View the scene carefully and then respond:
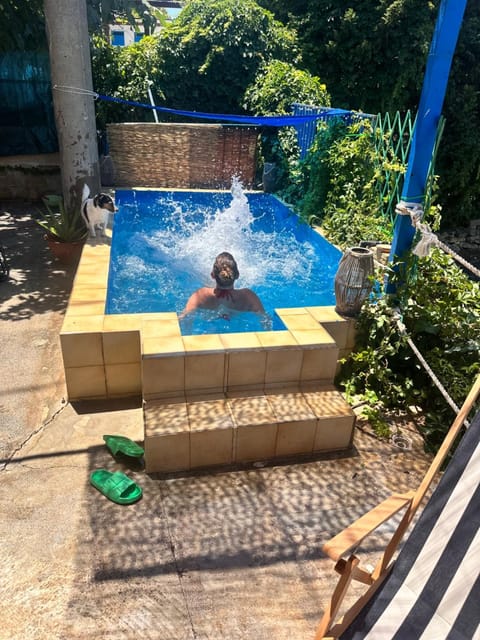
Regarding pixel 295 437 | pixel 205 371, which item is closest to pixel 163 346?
pixel 205 371

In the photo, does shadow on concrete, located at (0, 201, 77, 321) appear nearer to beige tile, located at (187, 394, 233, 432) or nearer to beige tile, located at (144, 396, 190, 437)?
beige tile, located at (144, 396, 190, 437)

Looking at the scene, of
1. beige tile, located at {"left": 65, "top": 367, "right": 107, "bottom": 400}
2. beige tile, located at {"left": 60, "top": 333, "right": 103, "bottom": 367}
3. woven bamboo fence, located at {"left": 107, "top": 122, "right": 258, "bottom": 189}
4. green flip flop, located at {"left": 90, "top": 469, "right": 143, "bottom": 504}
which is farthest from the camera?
woven bamboo fence, located at {"left": 107, "top": 122, "right": 258, "bottom": 189}

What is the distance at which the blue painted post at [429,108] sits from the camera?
2922 mm

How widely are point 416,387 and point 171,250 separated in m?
4.00

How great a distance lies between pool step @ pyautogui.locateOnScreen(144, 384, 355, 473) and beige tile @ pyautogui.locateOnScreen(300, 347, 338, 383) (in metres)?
0.15

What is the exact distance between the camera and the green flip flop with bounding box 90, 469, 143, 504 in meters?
2.52

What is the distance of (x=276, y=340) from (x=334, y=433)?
71 cm

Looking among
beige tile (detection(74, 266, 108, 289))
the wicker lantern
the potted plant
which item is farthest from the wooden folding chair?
the potted plant

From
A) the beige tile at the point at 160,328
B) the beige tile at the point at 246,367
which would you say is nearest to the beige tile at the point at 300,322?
the beige tile at the point at 246,367

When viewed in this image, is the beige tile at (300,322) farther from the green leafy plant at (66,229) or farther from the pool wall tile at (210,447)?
the green leafy plant at (66,229)

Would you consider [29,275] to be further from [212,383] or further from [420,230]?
[420,230]

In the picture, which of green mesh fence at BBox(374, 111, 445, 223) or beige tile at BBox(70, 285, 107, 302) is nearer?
beige tile at BBox(70, 285, 107, 302)

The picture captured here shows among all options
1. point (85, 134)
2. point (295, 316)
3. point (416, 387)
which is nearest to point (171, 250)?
point (85, 134)

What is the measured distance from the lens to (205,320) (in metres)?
4.27
